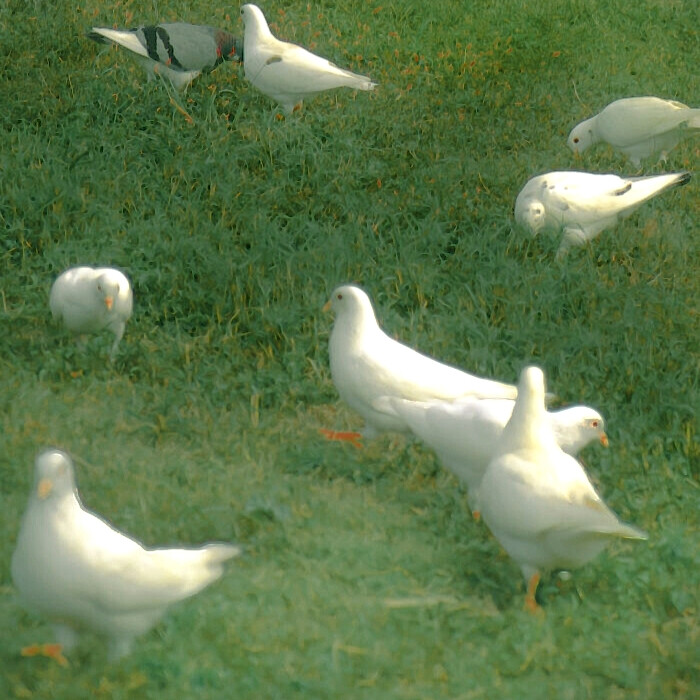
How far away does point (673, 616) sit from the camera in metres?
4.29

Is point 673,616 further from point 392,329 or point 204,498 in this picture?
point 392,329

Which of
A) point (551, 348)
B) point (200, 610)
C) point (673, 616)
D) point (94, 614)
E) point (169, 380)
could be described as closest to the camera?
point (94, 614)

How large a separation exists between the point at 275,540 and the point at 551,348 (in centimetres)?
234

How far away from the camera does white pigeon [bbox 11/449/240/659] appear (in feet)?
11.5

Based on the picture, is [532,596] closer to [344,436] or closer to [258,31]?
[344,436]

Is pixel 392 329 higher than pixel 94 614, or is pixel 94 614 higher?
pixel 94 614

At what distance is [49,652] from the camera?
11.9ft

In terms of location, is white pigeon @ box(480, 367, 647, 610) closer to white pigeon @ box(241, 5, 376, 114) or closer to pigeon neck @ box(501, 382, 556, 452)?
pigeon neck @ box(501, 382, 556, 452)

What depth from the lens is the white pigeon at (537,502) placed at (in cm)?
410

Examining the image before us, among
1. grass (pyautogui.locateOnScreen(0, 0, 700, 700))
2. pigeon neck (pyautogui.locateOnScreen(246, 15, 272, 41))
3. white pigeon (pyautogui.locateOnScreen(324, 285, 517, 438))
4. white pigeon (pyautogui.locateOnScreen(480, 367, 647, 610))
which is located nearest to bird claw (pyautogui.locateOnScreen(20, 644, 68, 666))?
grass (pyautogui.locateOnScreen(0, 0, 700, 700))

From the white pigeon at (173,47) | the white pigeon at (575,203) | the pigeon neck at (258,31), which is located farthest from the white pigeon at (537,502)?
the pigeon neck at (258,31)

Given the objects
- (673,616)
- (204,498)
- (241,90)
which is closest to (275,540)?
(204,498)

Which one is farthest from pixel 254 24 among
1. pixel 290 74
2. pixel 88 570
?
pixel 88 570

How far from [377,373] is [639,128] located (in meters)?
4.43
